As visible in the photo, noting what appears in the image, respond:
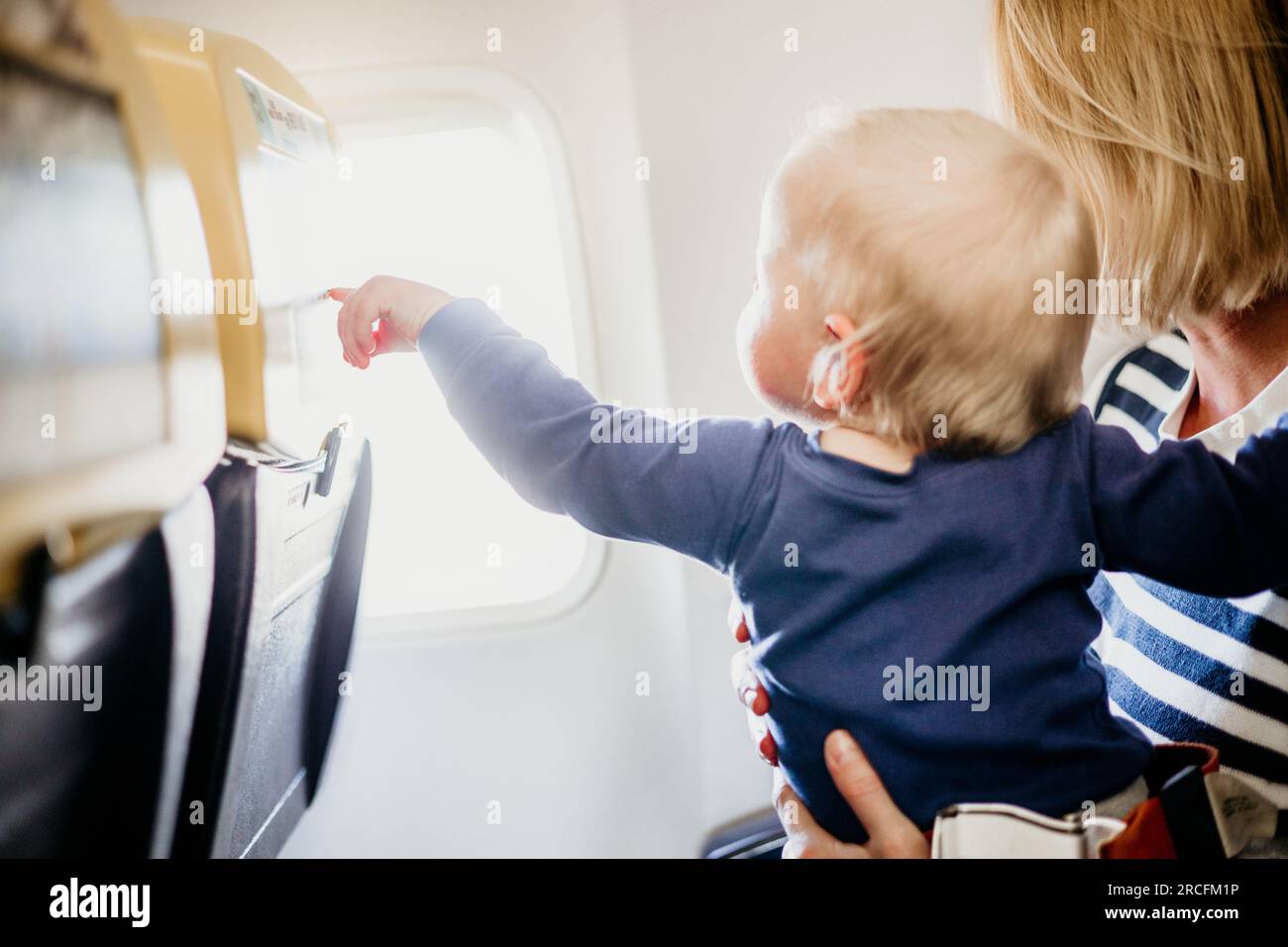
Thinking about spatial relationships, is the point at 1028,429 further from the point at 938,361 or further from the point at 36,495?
the point at 36,495

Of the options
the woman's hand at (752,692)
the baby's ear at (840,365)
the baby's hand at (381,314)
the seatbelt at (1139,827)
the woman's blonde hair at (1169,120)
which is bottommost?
the seatbelt at (1139,827)

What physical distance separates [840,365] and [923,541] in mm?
174

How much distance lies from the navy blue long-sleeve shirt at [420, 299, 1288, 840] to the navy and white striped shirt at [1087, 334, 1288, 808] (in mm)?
72

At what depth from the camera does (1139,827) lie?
2.78ft

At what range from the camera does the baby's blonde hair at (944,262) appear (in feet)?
2.63

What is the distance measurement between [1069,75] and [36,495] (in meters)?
1.01

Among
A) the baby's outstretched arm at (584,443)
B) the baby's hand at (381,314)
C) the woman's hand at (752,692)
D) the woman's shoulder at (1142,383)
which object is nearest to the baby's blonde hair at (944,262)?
the baby's outstretched arm at (584,443)

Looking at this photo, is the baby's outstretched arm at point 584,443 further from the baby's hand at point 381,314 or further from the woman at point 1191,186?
the woman at point 1191,186

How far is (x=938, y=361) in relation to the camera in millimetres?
827

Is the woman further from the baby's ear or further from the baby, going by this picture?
the baby's ear

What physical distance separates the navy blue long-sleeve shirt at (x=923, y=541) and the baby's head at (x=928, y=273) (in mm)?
56

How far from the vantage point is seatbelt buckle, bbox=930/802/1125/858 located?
0.84 metres

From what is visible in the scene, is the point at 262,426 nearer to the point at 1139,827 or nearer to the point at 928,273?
the point at 928,273
